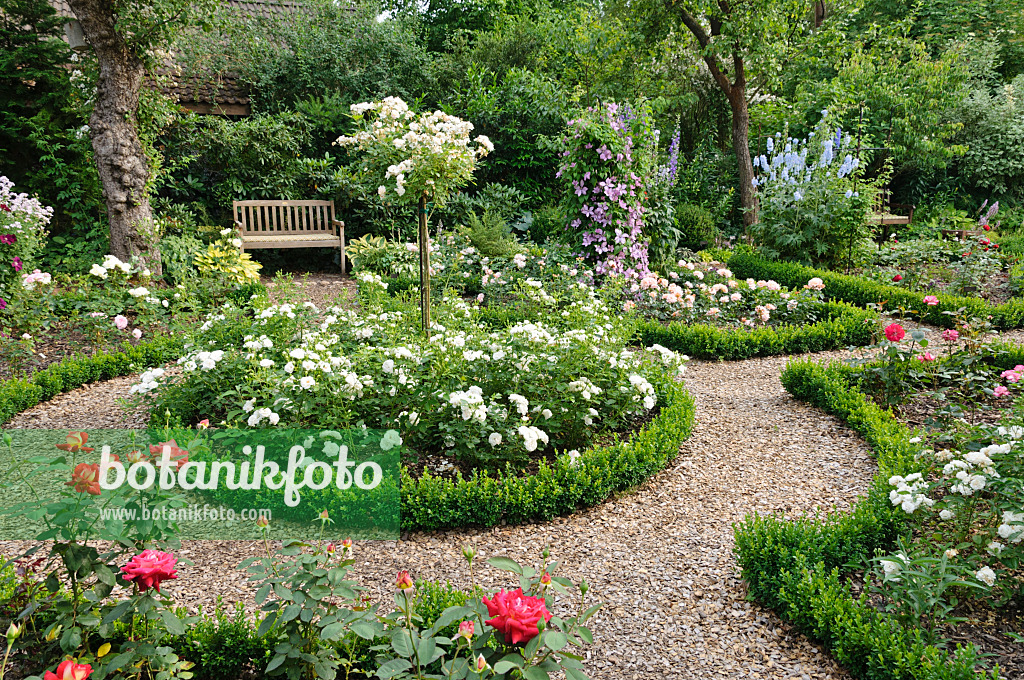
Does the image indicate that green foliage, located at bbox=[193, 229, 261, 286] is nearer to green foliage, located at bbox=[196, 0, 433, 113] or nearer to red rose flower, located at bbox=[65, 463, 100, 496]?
green foliage, located at bbox=[196, 0, 433, 113]

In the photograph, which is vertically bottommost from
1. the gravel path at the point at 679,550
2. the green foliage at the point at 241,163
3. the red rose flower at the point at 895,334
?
the gravel path at the point at 679,550

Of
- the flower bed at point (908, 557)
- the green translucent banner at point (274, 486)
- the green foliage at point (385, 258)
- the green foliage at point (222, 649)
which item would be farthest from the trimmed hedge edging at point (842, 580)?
the green foliage at point (385, 258)

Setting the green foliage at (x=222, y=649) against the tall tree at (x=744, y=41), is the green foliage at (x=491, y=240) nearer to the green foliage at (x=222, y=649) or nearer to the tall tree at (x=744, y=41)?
the tall tree at (x=744, y=41)

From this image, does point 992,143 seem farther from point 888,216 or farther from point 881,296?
point 881,296

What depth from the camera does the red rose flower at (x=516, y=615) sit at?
1.48m

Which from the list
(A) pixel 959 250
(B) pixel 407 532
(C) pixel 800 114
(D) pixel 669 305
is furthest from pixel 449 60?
(B) pixel 407 532

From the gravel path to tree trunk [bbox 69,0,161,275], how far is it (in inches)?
136

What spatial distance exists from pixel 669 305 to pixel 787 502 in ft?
11.5

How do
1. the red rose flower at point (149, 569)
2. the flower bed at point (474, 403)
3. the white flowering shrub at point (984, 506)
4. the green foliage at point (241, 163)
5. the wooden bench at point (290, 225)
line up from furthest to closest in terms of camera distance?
the green foliage at point (241, 163) < the wooden bench at point (290, 225) < the flower bed at point (474, 403) < the white flowering shrub at point (984, 506) < the red rose flower at point (149, 569)

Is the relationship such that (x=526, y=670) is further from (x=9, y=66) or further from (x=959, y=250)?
(x=9, y=66)

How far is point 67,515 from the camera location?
184cm

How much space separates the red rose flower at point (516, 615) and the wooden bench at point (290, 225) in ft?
27.7

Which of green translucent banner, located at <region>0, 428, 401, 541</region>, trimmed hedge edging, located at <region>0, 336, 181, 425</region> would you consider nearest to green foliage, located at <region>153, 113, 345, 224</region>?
trimmed hedge edging, located at <region>0, 336, 181, 425</region>

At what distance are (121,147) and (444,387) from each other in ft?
19.4
